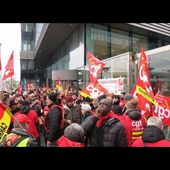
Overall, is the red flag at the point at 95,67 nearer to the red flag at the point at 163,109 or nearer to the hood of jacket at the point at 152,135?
the red flag at the point at 163,109

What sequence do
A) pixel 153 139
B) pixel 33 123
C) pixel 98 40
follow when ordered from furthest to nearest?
pixel 98 40
pixel 33 123
pixel 153 139

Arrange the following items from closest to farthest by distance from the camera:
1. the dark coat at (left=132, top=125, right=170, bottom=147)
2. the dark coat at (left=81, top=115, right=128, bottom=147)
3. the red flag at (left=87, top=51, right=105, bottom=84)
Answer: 1. the dark coat at (left=132, top=125, right=170, bottom=147)
2. the dark coat at (left=81, top=115, right=128, bottom=147)
3. the red flag at (left=87, top=51, right=105, bottom=84)

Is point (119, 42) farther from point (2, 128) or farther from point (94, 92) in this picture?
point (2, 128)

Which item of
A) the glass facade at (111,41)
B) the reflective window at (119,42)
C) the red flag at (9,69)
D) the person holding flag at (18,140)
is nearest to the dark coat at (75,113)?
the red flag at (9,69)

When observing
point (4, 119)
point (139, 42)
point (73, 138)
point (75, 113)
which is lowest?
point (75, 113)

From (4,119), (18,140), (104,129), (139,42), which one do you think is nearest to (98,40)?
(139,42)

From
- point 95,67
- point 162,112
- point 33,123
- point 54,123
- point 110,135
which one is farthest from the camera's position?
point 95,67

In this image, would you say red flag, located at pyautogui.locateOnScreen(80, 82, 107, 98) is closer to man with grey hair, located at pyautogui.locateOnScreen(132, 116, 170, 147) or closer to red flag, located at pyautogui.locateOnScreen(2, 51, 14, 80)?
red flag, located at pyautogui.locateOnScreen(2, 51, 14, 80)

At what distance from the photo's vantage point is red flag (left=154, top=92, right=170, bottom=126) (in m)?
6.17

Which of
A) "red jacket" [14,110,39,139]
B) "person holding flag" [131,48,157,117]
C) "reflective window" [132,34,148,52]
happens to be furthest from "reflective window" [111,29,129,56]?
"person holding flag" [131,48,157,117]

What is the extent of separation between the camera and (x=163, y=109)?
6273 mm

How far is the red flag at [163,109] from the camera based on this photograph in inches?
243
